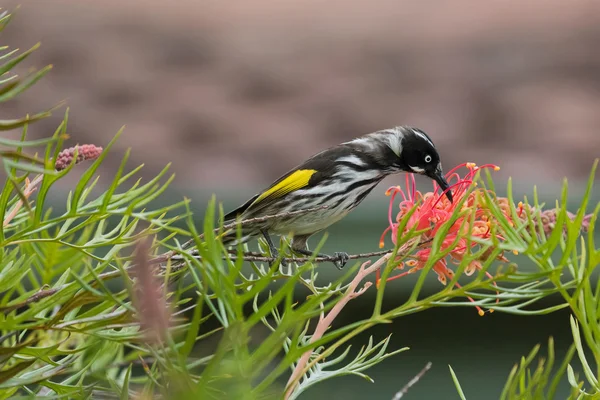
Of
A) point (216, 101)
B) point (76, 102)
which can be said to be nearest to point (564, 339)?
point (216, 101)

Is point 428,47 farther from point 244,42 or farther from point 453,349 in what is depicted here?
point 453,349

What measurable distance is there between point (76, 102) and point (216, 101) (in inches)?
16.5

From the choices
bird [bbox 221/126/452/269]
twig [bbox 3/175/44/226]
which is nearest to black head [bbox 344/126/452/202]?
bird [bbox 221/126/452/269]

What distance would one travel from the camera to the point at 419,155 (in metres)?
1.02

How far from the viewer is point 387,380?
1.10 metres

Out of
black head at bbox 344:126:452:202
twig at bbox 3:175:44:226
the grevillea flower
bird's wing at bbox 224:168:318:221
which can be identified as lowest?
bird's wing at bbox 224:168:318:221

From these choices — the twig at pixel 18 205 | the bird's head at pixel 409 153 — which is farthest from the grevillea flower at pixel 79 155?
the bird's head at pixel 409 153

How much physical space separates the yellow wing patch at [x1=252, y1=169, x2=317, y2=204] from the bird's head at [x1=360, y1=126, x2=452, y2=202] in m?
0.09

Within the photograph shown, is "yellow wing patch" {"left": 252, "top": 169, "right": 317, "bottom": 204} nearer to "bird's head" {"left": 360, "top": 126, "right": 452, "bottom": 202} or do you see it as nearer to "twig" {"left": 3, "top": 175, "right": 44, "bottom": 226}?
"bird's head" {"left": 360, "top": 126, "right": 452, "bottom": 202}

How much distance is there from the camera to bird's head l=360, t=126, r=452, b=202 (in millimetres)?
995

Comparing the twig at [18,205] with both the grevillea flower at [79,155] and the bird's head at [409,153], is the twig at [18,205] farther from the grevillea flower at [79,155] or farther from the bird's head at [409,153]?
the bird's head at [409,153]

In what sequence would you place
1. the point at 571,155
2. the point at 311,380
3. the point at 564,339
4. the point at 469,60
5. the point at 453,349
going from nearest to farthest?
the point at 311,380 → the point at 453,349 → the point at 564,339 → the point at 571,155 → the point at 469,60

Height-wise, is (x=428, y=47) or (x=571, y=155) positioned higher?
(x=428, y=47)

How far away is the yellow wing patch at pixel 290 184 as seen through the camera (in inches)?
41.5
